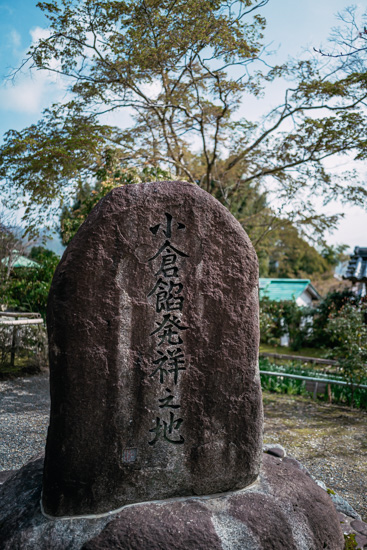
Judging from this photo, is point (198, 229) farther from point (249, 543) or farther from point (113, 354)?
point (249, 543)

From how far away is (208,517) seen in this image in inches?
110

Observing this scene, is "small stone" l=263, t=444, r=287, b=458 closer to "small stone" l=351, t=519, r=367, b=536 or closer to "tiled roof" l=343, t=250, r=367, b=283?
"small stone" l=351, t=519, r=367, b=536

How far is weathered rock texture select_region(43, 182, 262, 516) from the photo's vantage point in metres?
2.86

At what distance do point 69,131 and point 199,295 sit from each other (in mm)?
8430

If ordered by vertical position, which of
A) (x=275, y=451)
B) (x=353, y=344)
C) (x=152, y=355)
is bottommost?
(x=275, y=451)

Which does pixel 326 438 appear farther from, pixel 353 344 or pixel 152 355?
pixel 152 355

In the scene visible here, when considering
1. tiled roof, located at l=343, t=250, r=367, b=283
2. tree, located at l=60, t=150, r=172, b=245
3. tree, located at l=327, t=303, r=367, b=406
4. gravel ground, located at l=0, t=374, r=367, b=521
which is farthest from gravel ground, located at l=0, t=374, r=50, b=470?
tiled roof, located at l=343, t=250, r=367, b=283

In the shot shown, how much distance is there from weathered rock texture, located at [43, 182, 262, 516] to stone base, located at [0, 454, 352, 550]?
0.12 meters

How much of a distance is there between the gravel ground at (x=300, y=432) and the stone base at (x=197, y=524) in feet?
5.24

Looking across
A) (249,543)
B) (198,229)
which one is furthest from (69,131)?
(249,543)

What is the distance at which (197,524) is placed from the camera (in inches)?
108

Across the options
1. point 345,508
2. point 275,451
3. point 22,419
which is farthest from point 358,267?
point 22,419

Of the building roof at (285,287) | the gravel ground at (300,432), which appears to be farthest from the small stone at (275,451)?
the building roof at (285,287)

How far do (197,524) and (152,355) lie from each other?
110 cm
